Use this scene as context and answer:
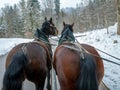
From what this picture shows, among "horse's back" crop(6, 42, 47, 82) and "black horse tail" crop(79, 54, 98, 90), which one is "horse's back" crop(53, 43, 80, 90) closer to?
"black horse tail" crop(79, 54, 98, 90)

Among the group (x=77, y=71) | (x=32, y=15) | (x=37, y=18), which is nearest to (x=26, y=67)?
(x=77, y=71)

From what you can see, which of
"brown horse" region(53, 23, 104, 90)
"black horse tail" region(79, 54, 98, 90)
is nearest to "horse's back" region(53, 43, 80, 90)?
"brown horse" region(53, 23, 104, 90)

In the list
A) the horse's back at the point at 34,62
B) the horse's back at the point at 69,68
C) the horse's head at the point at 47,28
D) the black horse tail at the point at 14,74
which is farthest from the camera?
the horse's head at the point at 47,28

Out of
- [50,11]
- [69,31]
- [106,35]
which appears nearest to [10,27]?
[50,11]

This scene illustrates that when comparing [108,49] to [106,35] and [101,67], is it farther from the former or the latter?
[101,67]

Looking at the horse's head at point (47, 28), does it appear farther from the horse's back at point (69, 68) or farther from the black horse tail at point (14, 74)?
the horse's back at point (69, 68)

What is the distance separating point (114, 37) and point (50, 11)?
47.2 metres

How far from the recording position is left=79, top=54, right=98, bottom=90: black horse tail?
452 centimetres

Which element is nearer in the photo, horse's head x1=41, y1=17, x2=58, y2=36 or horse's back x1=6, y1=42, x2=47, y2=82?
horse's back x1=6, y1=42, x2=47, y2=82

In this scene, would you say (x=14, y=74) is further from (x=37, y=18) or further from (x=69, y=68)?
(x=37, y=18)

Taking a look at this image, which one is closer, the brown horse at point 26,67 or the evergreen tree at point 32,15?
the brown horse at point 26,67

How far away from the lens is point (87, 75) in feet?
14.9

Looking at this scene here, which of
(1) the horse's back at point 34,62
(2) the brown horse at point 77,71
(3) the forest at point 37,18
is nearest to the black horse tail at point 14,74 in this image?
(1) the horse's back at point 34,62

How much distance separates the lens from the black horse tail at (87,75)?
4523 mm
